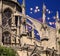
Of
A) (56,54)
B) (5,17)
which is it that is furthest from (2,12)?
(56,54)

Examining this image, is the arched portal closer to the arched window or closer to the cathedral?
the cathedral

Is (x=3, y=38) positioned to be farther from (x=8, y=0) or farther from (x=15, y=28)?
(x=8, y=0)

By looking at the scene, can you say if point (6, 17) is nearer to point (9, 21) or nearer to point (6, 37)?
point (9, 21)

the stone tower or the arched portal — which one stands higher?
the stone tower

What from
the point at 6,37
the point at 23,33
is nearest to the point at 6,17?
the point at 6,37

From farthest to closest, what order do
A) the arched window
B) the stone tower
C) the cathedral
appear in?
the arched window → the stone tower → the cathedral

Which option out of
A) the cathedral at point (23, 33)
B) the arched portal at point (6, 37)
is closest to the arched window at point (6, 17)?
the cathedral at point (23, 33)

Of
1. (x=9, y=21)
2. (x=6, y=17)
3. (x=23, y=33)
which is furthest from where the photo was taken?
(x=9, y=21)

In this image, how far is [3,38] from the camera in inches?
2361

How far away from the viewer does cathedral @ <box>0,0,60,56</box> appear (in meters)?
55.5

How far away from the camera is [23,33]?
57219 mm

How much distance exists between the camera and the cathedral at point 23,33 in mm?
55500

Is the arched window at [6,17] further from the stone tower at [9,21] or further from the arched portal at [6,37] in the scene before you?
the arched portal at [6,37]

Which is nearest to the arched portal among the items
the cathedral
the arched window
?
the cathedral
